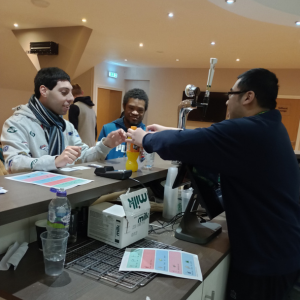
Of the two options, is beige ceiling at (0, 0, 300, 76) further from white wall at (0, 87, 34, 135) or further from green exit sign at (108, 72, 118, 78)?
green exit sign at (108, 72, 118, 78)

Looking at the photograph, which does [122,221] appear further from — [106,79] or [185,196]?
[106,79]

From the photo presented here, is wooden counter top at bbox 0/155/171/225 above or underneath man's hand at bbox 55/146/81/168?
underneath

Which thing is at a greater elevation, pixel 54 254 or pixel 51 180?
pixel 51 180

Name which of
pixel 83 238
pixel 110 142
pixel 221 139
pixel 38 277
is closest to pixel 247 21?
pixel 110 142

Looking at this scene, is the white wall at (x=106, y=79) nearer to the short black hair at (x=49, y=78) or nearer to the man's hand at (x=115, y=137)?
the short black hair at (x=49, y=78)

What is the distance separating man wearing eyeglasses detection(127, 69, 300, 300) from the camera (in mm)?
1034

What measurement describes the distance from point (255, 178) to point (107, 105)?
26.9 feet

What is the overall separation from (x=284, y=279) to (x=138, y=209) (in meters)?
0.66

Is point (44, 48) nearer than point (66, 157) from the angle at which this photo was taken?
No

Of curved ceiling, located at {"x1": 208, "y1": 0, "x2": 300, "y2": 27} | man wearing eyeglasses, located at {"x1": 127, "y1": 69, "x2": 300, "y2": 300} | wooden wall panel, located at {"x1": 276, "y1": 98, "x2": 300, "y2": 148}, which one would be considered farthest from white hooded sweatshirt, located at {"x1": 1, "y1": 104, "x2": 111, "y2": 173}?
wooden wall panel, located at {"x1": 276, "y1": 98, "x2": 300, "y2": 148}

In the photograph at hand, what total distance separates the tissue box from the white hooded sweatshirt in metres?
0.31

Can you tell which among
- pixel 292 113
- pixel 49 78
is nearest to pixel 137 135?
pixel 49 78

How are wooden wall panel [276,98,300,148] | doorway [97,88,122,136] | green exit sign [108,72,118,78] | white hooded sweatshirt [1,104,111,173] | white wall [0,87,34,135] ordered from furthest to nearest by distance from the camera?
doorway [97,88,122,136] → green exit sign [108,72,118,78] → wooden wall panel [276,98,300,148] → white wall [0,87,34,135] → white hooded sweatshirt [1,104,111,173]

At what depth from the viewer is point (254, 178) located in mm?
1061
